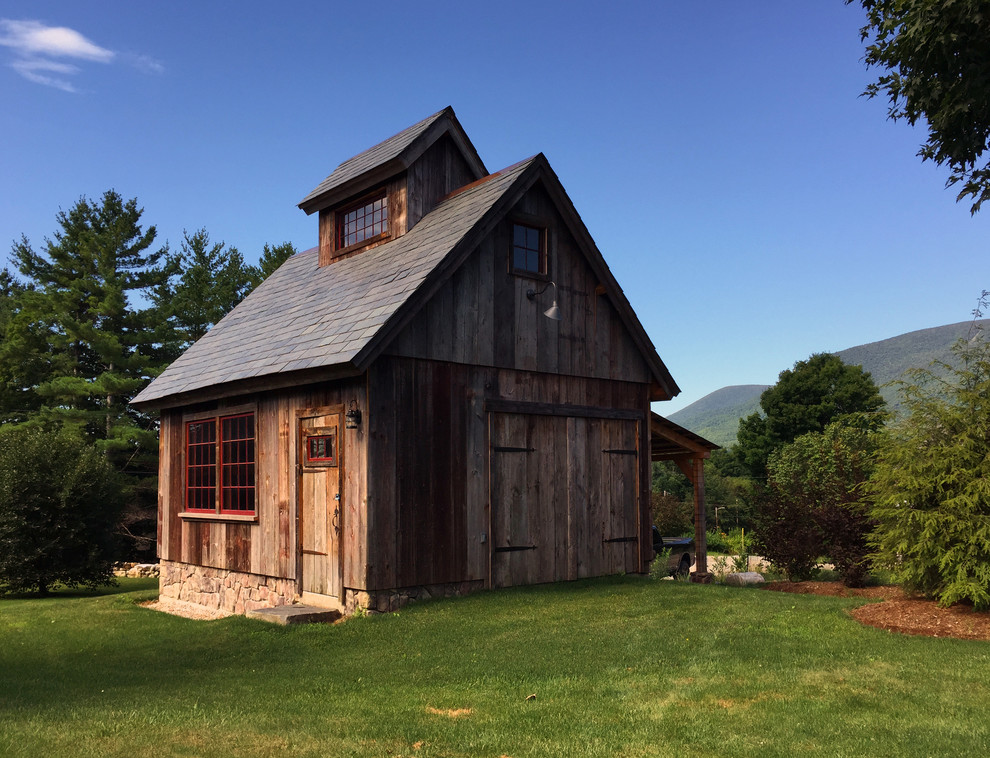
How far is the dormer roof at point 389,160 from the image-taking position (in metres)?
14.4

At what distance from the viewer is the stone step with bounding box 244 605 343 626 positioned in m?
10.8

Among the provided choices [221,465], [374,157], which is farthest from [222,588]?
[374,157]

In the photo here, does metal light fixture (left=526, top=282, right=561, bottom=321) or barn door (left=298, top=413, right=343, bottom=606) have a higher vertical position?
metal light fixture (left=526, top=282, right=561, bottom=321)

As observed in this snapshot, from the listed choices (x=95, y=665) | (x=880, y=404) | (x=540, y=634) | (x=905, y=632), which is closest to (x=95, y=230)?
(x=95, y=665)

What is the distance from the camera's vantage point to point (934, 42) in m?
11.8

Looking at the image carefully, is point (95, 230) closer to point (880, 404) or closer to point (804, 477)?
Answer: point (804, 477)

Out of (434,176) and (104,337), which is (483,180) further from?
(104,337)

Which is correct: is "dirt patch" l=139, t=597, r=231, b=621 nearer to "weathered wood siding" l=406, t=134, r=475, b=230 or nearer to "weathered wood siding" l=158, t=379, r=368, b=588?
"weathered wood siding" l=158, t=379, r=368, b=588

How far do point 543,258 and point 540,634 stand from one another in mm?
6283

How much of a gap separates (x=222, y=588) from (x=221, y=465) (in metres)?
2.08

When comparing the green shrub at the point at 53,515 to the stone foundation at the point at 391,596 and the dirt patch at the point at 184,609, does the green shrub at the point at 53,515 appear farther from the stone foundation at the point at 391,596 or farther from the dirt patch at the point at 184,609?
the stone foundation at the point at 391,596

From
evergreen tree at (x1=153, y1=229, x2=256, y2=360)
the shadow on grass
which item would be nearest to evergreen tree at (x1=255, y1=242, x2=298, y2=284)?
evergreen tree at (x1=153, y1=229, x2=256, y2=360)

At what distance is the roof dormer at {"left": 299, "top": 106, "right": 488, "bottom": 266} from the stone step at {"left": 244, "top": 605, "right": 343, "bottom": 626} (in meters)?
6.44

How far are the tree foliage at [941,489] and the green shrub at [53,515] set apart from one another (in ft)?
52.5
